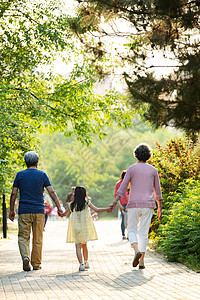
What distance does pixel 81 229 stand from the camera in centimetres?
994

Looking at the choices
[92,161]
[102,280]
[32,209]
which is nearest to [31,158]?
[32,209]

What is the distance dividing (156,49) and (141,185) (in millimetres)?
2414

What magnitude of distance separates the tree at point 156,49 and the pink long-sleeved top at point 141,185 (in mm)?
1834

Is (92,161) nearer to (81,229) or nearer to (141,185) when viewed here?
(81,229)

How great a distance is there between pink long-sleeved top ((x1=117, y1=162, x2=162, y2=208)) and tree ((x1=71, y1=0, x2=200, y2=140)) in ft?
6.02

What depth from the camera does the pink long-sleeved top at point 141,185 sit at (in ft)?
31.5

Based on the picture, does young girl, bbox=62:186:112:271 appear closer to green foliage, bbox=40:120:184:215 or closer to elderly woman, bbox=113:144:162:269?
elderly woman, bbox=113:144:162:269

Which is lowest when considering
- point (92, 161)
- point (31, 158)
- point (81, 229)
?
point (81, 229)

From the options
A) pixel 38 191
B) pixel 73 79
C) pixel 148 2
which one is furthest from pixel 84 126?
pixel 148 2

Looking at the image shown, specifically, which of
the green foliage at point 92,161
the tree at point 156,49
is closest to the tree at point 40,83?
the tree at point 156,49

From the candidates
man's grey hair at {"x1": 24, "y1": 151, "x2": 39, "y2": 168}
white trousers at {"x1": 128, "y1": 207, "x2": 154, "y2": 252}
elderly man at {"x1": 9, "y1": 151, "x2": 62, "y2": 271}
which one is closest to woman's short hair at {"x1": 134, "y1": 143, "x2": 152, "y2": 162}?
white trousers at {"x1": 128, "y1": 207, "x2": 154, "y2": 252}

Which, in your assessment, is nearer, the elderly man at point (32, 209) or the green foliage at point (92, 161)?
the elderly man at point (32, 209)

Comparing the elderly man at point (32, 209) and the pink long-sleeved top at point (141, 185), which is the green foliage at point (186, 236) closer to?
the pink long-sleeved top at point (141, 185)

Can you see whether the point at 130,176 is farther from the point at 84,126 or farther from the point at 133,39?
the point at 84,126
